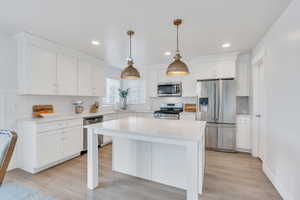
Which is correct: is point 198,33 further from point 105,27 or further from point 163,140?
point 163,140

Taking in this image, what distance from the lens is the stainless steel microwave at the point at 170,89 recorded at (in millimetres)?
4383

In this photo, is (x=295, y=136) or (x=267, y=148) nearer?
(x=295, y=136)

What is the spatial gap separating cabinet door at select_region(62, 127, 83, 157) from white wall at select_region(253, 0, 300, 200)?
3640 mm

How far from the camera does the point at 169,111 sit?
445 centimetres

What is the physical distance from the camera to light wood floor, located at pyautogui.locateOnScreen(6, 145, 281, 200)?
1.99 m


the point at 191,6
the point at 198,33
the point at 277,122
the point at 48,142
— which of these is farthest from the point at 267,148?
the point at 48,142

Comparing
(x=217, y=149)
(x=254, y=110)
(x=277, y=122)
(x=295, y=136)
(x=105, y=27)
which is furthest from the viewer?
(x=217, y=149)

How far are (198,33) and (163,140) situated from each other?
1.99 meters

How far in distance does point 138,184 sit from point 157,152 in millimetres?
574

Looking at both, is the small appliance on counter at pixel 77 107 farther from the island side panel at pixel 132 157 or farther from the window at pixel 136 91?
the window at pixel 136 91

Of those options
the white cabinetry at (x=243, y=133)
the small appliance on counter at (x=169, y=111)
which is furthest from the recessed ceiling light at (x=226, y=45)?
the small appliance on counter at (x=169, y=111)

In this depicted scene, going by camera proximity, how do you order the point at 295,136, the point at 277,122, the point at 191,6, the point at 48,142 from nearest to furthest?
the point at 295,136, the point at 191,6, the point at 277,122, the point at 48,142

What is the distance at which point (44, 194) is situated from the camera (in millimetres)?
2006

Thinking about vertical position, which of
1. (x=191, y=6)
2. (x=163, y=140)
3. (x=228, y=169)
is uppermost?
(x=191, y=6)
